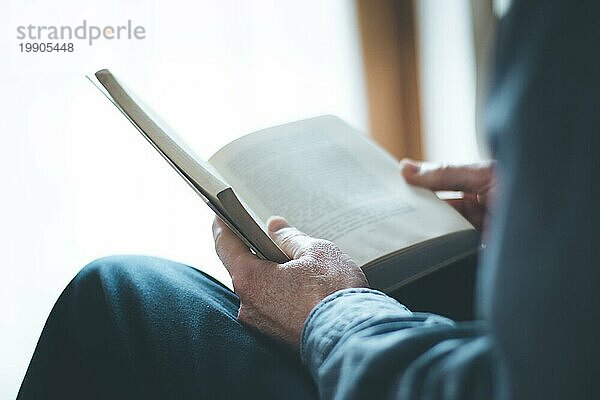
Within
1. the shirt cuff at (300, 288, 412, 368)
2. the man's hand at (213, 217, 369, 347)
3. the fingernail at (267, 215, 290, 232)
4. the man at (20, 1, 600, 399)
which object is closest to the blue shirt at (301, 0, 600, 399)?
the man at (20, 1, 600, 399)

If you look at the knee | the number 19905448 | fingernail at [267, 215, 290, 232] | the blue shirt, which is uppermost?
the number 19905448

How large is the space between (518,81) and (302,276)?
32cm

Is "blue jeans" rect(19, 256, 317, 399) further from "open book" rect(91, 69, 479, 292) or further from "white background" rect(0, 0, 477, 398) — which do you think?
"white background" rect(0, 0, 477, 398)

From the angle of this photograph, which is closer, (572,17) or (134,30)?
(572,17)

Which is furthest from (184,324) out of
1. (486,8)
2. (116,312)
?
(486,8)

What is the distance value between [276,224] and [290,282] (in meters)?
0.10

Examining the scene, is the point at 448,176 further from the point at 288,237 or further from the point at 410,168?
the point at 288,237

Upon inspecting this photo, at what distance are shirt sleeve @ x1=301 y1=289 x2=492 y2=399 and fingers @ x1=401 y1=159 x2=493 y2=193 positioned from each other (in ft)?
1.20

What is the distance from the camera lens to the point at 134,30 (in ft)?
4.91

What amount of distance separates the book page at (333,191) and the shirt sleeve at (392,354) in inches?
8.0

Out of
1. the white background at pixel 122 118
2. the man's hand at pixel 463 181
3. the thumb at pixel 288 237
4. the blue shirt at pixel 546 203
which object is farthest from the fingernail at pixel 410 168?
the white background at pixel 122 118

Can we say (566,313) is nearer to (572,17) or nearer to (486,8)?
(572,17)

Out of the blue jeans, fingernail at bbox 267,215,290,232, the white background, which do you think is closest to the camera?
the blue jeans

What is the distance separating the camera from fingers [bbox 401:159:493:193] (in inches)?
34.8
